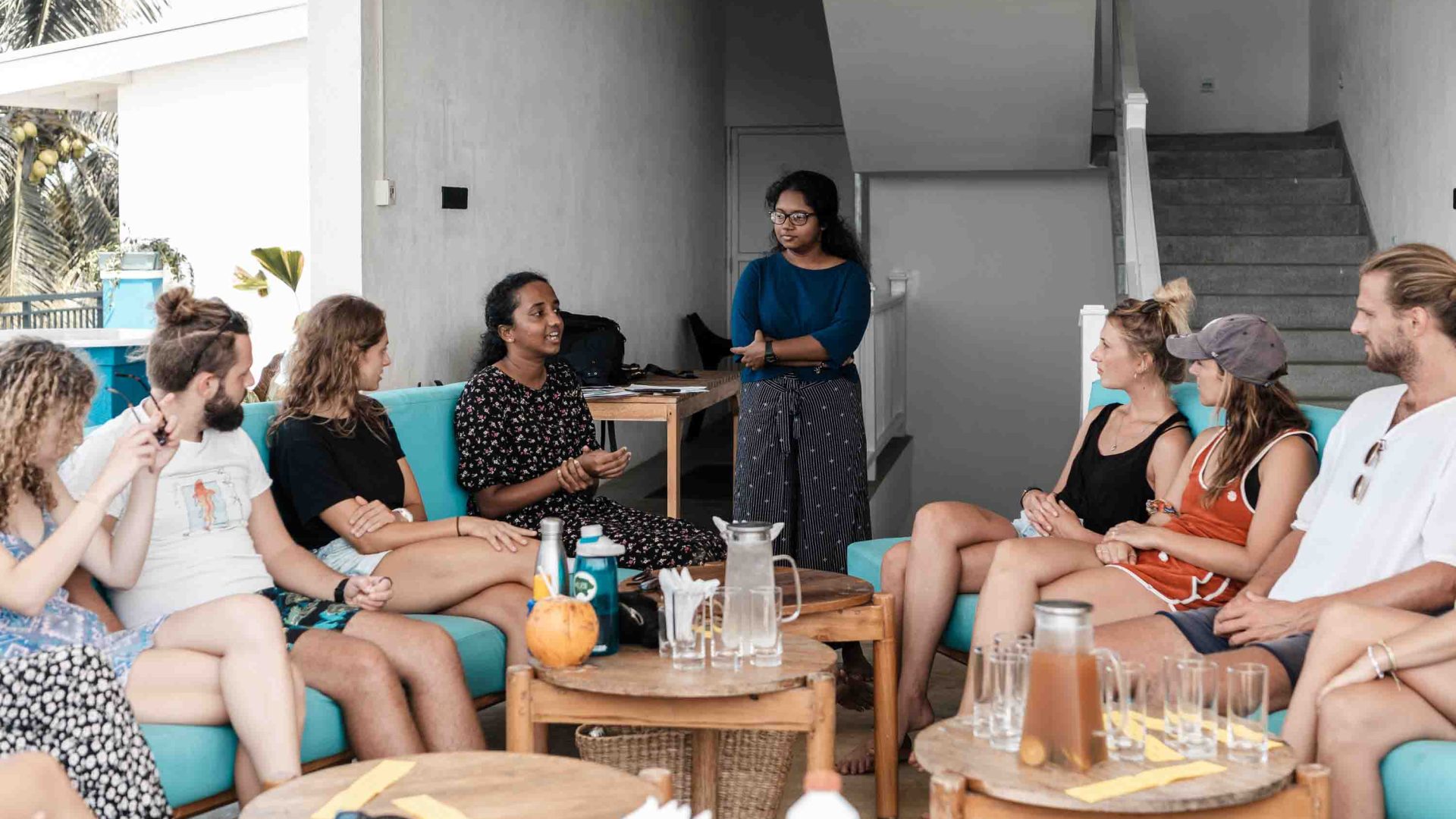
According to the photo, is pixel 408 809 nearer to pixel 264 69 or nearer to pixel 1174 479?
pixel 1174 479

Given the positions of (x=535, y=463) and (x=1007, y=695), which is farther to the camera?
(x=535, y=463)

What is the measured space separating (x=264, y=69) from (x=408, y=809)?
6.84 metres

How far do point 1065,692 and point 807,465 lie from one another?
2195 millimetres

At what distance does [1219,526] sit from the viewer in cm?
289

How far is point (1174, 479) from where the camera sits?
312 centimetres

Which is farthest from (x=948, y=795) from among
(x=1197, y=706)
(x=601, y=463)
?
(x=601, y=463)

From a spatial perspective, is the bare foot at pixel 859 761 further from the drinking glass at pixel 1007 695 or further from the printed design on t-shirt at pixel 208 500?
the printed design on t-shirt at pixel 208 500

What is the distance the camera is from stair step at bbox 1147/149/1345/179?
306 inches

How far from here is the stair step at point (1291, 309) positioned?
659 cm

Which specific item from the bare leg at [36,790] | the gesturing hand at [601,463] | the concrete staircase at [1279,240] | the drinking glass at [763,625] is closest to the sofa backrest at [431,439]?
the gesturing hand at [601,463]

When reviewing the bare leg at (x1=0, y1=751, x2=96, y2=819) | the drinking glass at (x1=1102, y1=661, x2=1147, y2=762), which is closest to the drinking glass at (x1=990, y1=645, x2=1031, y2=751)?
the drinking glass at (x1=1102, y1=661, x2=1147, y2=762)

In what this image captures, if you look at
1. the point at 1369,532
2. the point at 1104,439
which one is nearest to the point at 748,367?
the point at 1104,439

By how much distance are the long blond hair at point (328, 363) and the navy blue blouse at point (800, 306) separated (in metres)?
1.17

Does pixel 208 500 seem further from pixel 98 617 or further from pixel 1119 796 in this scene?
pixel 1119 796
